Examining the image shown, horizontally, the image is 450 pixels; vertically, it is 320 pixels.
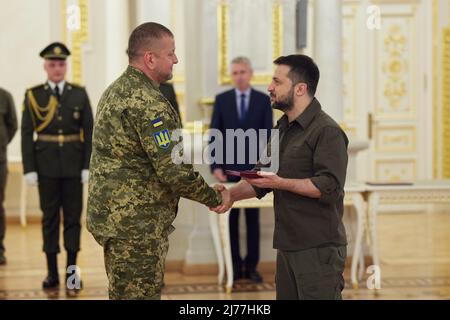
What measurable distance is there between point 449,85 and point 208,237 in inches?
190

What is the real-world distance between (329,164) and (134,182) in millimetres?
731

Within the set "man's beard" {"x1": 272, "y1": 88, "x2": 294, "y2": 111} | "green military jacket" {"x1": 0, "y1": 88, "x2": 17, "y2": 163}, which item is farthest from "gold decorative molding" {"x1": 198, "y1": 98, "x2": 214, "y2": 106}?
"man's beard" {"x1": 272, "y1": 88, "x2": 294, "y2": 111}

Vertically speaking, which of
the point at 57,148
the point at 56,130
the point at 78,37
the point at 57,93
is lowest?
the point at 57,148

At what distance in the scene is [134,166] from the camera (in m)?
3.49

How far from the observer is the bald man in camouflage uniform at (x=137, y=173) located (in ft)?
11.3

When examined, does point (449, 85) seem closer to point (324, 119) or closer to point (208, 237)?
point (208, 237)

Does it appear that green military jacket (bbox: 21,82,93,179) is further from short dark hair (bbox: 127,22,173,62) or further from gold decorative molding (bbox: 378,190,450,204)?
short dark hair (bbox: 127,22,173,62)

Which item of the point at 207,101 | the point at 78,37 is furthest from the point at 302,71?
the point at 78,37

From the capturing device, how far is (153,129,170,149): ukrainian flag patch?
11.2ft

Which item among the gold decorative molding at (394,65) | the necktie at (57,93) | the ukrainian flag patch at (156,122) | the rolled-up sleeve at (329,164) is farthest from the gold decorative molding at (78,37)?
the rolled-up sleeve at (329,164)

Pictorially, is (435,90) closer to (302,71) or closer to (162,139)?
(302,71)

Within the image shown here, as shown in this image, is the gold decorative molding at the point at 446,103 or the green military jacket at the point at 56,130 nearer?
the green military jacket at the point at 56,130

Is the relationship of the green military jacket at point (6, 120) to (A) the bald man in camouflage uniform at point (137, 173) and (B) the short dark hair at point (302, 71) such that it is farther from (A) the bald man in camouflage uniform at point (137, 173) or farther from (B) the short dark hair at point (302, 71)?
(B) the short dark hair at point (302, 71)
